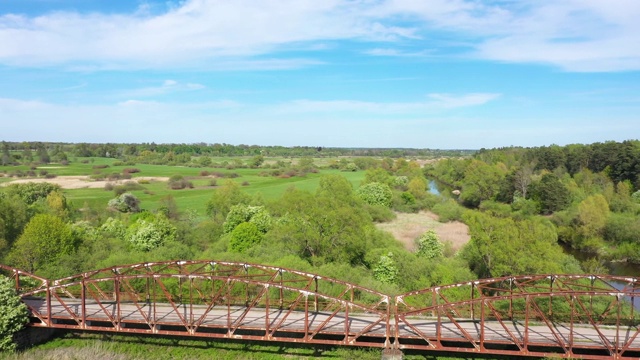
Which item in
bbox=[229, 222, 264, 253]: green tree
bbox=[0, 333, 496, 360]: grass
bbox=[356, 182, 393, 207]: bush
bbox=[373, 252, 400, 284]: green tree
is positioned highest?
bbox=[356, 182, 393, 207]: bush

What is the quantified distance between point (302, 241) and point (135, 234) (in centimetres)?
1886

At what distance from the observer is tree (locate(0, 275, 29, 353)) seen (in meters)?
Answer: 22.1

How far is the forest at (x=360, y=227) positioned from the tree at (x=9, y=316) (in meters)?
10.2

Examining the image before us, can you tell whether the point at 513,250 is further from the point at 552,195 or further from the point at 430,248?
the point at 552,195

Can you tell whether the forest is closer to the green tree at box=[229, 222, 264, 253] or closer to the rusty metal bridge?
the green tree at box=[229, 222, 264, 253]

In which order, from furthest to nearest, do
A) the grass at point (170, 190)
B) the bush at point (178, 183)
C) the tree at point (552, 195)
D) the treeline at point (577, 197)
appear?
the bush at point (178, 183)
the grass at point (170, 190)
the tree at point (552, 195)
the treeline at point (577, 197)

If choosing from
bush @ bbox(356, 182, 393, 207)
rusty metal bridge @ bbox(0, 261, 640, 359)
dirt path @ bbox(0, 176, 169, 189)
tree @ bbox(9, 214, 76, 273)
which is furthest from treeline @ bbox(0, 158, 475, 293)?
dirt path @ bbox(0, 176, 169, 189)

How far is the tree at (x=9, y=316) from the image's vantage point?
72.4ft

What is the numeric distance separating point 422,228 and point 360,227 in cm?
2508

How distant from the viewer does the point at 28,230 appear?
35.7 meters

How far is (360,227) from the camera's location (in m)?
38.2

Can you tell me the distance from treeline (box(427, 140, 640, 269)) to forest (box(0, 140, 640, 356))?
215mm

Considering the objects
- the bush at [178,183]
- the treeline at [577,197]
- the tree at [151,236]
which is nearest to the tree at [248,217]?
the tree at [151,236]

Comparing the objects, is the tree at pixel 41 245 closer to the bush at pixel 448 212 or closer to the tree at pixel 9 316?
the tree at pixel 9 316
